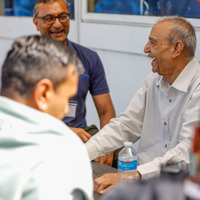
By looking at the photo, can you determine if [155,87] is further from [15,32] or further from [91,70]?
[15,32]

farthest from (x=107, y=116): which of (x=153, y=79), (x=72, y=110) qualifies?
(x=153, y=79)

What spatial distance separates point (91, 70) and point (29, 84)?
1727mm

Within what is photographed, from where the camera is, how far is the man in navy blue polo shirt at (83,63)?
2748 millimetres

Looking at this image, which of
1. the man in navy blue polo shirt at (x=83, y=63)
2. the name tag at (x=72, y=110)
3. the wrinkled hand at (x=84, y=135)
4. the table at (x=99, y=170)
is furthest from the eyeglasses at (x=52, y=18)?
the table at (x=99, y=170)

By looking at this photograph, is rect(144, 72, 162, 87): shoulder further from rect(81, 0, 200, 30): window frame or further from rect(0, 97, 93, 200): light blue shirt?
rect(0, 97, 93, 200): light blue shirt

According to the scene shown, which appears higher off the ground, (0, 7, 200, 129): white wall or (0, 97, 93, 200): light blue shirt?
(0, 97, 93, 200): light blue shirt

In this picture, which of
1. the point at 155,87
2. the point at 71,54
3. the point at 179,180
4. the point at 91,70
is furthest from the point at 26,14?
the point at 179,180

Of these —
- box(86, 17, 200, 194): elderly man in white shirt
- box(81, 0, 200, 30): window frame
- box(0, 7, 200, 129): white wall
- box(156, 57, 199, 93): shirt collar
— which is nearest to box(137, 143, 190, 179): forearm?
box(86, 17, 200, 194): elderly man in white shirt

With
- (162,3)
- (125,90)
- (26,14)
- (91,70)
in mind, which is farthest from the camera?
(26,14)

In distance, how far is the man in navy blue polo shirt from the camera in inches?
108

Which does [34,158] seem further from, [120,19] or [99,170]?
[120,19]

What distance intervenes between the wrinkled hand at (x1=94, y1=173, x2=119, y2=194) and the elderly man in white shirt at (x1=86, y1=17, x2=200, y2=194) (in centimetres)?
29

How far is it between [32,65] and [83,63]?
1698 mm

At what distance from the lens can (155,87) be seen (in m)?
2.35
